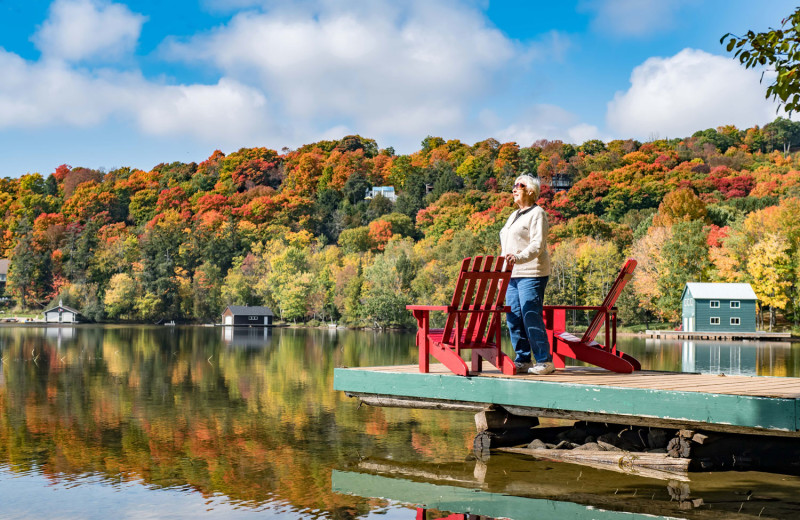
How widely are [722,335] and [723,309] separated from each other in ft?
8.37

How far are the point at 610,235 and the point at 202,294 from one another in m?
53.0

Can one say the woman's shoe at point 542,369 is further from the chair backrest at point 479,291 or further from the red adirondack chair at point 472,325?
the chair backrest at point 479,291

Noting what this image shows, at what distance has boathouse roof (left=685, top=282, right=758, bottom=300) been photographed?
66.1 metres

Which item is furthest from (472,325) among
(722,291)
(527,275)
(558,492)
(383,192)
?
(383,192)

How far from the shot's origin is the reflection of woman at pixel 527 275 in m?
10.9

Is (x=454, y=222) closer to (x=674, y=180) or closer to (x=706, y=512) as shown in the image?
(x=674, y=180)

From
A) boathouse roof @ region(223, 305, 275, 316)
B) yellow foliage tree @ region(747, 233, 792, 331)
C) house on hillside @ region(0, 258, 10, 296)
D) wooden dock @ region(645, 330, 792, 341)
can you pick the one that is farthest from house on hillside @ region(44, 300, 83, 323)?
yellow foliage tree @ region(747, 233, 792, 331)

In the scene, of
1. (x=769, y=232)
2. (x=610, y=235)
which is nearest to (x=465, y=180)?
(x=610, y=235)

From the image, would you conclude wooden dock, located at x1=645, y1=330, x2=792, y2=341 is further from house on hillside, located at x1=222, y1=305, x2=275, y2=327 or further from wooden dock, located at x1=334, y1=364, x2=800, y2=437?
wooden dock, located at x1=334, y1=364, x2=800, y2=437

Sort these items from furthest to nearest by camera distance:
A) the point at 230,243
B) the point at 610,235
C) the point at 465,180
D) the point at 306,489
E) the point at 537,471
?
the point at 465,180 < the point at 230,243 < the point at 610,235 < the point at 537,471 < the point at 306,489

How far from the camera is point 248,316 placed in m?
100

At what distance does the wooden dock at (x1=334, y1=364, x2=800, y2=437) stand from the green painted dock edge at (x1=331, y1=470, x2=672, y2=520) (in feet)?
4.17

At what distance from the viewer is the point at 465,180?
133 metres

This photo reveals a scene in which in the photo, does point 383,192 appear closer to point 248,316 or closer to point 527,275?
point 248,316
